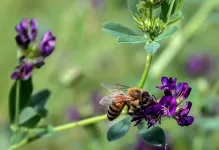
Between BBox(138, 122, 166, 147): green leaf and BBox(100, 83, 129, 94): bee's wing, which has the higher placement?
BBox(100, 83, 129, 94): bee's wing

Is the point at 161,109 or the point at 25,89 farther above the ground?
the point at 161,109

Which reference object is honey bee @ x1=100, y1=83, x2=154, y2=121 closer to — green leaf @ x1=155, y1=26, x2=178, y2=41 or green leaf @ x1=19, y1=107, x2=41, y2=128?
green leaf @ x1=155, y1=26, x2=178, y2=41

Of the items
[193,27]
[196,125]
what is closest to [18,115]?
[196,125]

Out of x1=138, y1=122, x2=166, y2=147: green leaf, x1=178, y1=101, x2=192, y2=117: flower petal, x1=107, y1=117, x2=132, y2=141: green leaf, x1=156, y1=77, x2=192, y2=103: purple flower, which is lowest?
x1=138, y1=122, x2=166, y2=147: green leaf

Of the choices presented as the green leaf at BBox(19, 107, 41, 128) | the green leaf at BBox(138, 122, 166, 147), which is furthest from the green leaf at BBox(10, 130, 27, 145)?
the green leaf at BBox(138, 122, 166, 147)

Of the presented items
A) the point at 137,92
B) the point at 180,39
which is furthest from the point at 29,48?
the point at 180,39

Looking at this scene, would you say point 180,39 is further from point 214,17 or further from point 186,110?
point 186,110
